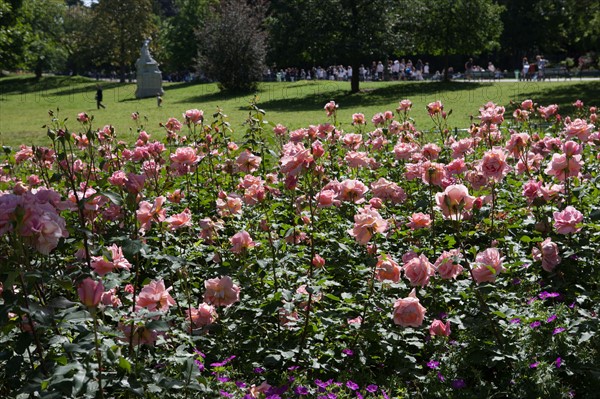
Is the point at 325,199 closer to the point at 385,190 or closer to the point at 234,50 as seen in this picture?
the point at 385,190

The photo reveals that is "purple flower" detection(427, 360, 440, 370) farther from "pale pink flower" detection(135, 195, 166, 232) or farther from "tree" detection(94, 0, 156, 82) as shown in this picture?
"tree" detection(94, 0, 156, 82)

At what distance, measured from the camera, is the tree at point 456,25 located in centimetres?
3244

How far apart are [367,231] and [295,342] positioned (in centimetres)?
61

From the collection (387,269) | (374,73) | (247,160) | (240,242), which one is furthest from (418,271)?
(374,73)

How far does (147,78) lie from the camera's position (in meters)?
34.8

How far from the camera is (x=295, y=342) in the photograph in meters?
3.04

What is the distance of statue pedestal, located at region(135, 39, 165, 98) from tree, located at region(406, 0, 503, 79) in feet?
43.0

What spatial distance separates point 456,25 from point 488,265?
3180 centimetres

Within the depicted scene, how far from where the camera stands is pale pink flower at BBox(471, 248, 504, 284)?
2.84 metres

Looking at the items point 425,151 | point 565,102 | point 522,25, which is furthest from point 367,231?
point 522,25

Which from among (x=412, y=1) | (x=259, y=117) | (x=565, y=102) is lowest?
(x=565, y=102)

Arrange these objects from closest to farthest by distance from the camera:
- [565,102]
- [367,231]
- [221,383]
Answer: [221,383]
[367,231]
[565,102]

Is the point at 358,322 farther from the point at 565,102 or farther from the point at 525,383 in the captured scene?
the point at 565,102

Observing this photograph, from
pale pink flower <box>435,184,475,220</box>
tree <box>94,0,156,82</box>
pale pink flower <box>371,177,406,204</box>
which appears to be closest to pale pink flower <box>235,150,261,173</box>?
pale pink flower <box>371,177,406,204</box>
